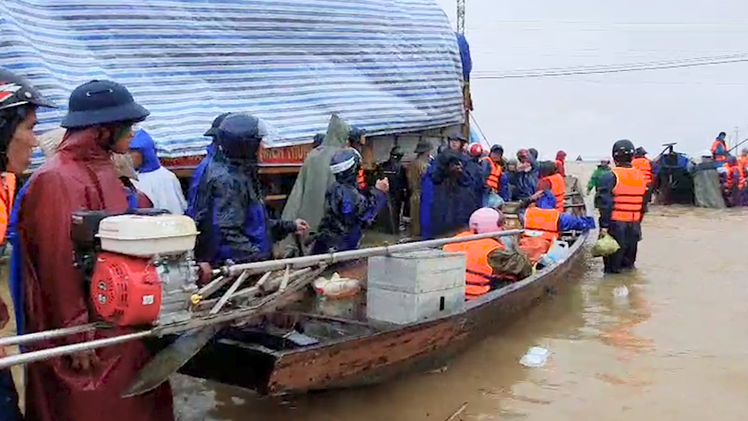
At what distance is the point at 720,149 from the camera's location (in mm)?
21297

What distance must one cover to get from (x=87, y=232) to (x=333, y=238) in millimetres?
3722

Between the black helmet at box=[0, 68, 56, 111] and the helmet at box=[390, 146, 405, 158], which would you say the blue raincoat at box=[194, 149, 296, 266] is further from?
the helmet at box=[390, 146, 405, 158]

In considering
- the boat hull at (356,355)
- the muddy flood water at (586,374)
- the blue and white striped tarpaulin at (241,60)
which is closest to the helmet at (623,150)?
the muddy flood water at (586,374)

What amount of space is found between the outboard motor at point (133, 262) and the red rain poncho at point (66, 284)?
12 centimetres

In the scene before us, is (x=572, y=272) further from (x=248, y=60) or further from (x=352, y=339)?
(x=352, y=339)

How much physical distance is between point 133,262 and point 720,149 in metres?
20.9

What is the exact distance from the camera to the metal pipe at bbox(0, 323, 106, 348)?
2.68 meters

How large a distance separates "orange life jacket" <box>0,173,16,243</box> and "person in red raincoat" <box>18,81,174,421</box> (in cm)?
9

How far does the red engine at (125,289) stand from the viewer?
2.79 meters

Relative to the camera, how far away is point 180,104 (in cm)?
862

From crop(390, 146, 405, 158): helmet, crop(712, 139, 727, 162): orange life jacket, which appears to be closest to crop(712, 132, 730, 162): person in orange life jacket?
crop(712, 139, 727, 162): orange life jacket

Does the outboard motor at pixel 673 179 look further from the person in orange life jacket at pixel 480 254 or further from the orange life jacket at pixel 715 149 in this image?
the person in orange life jacket at pixel 480 254

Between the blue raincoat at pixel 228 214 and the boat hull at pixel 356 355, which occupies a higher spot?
the blue raincoat at pixel 228 214

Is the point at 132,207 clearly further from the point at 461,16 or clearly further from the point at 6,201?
the point at 461,16
